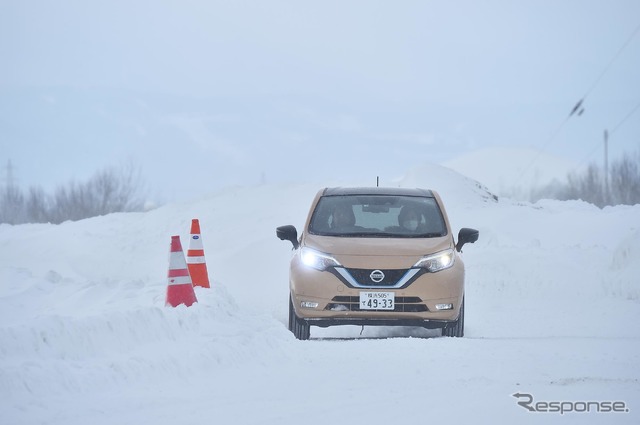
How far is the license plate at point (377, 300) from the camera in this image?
375 inches

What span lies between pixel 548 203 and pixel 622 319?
71.5 ft

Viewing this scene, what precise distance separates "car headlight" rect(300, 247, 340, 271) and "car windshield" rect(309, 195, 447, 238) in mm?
482

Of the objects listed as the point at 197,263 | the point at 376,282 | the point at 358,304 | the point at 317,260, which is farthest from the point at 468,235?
the point at 197,263

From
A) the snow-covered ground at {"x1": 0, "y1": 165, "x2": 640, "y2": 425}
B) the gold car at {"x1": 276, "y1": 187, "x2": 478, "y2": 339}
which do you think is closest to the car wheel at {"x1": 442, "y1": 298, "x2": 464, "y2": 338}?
the gold car at {"x1": 276, "y1": 187, "x2": 478, "y2": 339}

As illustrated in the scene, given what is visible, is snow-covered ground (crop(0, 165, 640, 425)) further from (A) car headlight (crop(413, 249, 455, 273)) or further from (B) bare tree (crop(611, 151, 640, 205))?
(B) bare tree (crop(611, 151, 640, 205))

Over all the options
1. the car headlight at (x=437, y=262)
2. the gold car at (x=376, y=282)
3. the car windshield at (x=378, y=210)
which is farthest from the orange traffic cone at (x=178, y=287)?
the car headlight at (x=437, y=262)

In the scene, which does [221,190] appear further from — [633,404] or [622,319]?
[633,404]

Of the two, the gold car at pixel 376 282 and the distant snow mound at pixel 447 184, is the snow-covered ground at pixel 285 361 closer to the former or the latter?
the gold car at pixel 376 282

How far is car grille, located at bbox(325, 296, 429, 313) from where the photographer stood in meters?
9.55

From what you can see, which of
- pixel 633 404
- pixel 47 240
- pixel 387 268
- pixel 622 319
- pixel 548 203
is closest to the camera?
pixel 633 404

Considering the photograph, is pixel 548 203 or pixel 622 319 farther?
pixel 548 203


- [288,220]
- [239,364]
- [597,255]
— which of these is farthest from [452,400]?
[288,220]

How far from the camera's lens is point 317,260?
32.0ft

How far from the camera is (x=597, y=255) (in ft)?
68.5
